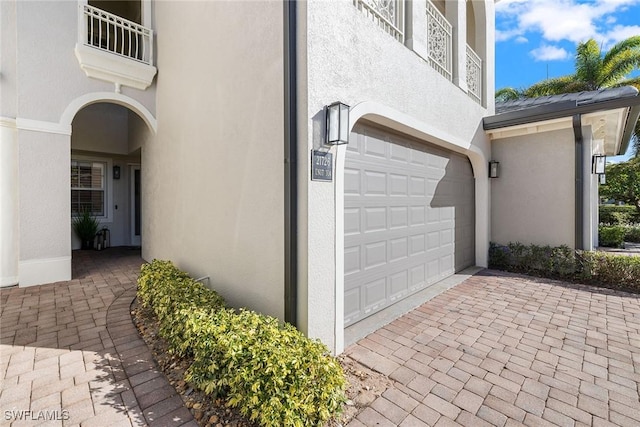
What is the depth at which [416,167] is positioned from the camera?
17.6ft

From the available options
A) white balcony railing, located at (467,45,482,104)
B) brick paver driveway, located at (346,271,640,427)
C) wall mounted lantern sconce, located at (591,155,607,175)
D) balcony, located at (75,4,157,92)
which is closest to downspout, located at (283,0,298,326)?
brick paver driveway, located at (346,271,640,427)

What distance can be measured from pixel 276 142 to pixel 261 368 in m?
→ 2.19

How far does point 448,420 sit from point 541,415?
812mm

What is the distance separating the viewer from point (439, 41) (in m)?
6.04

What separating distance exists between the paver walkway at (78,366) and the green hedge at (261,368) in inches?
15.0

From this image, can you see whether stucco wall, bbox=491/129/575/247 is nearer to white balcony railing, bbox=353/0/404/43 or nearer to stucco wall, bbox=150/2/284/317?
white balcony railing, bbox=353/0/404/43

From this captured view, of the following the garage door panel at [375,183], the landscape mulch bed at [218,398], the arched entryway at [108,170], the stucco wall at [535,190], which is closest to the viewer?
the landscape mulch bed at [218,398]

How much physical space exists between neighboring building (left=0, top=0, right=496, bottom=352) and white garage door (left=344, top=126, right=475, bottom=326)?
0.11ft

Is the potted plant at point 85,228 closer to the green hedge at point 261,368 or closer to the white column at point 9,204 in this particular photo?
the white column at point 9,204

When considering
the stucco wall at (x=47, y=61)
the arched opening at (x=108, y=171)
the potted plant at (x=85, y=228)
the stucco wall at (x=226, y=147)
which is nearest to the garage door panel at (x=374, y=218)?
the stucco wall at (x=226, y=147)

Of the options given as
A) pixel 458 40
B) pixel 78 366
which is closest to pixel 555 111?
pixel 458 40

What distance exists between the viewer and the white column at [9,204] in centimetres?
546

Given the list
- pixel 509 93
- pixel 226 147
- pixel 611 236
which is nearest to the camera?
pixel 226 147

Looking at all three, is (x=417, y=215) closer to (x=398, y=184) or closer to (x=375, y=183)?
(x=398, y=184)
